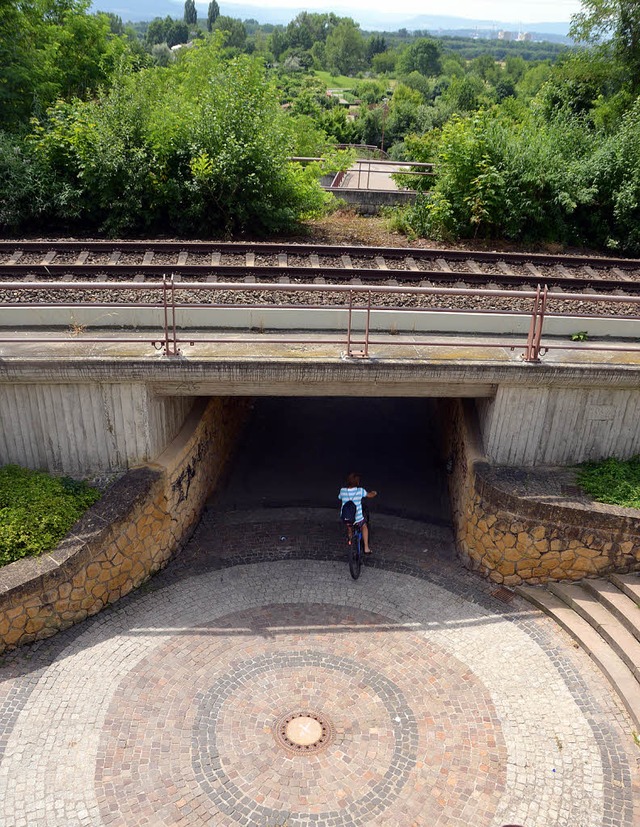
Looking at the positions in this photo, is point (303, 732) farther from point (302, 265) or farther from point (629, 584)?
point (302, 265)

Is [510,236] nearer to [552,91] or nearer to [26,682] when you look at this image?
[552,91]

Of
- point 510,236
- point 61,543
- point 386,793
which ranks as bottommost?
point 386,793

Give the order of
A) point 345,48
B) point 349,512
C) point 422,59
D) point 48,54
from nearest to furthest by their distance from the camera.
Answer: point 349,512 < point 48,54 < point 422,59 < point 345,48

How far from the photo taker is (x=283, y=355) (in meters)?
10.5

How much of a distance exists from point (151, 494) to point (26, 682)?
9.50 feet

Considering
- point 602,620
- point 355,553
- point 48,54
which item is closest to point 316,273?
point 355,553

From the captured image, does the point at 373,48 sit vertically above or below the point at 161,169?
above

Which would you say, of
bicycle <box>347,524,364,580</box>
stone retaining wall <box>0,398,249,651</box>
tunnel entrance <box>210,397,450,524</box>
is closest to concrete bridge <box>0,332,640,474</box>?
stone retaining wall <box>0,398,249,651</box>

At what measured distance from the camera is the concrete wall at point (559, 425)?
10734 mm

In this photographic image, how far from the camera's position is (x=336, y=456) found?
14578mm

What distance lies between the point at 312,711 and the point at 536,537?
4.05m

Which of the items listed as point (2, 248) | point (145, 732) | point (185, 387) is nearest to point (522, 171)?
point (185, 387)

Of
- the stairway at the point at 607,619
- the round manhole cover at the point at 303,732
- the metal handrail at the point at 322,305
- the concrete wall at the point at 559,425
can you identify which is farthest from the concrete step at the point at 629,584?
the round manhole cover at the point at 303,732

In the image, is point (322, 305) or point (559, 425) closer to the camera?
point (559, 425)
